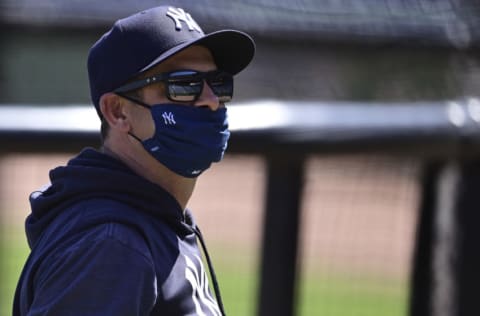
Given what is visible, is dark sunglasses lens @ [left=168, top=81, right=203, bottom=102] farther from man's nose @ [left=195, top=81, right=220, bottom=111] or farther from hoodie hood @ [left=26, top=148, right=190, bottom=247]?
hoodie hood @ [left=26, top=148, right=190, bottom=247]

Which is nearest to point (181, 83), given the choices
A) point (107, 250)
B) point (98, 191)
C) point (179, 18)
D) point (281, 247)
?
point (179, 18)

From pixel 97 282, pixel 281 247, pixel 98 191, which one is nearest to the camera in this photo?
pixel 97 282

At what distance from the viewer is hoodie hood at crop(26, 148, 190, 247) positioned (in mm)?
1666

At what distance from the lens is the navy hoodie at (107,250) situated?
1521 millimetres

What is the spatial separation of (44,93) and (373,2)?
3.34 ft

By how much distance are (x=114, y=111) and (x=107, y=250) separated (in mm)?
312

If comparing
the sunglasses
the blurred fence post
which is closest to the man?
the sunglasses

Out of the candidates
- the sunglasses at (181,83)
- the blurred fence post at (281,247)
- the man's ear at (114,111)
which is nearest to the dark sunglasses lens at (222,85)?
the sunglasses at (181,83)

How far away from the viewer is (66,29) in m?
2.90

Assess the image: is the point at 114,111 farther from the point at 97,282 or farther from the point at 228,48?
the point at 97,282

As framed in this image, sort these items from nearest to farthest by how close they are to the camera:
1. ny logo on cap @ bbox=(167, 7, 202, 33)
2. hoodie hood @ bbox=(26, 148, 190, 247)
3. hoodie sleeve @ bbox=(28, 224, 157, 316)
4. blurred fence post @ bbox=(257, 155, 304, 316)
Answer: hoodie sleeve @ bbox=(28, 224, 157, 316) < hoodie hood @ bbox=(26, 148, 190, 247) < ny logo on cap @ bbox=(167, 7, 202, 33) < blurred fence post @ bbox=(257, 155, 304, 316)

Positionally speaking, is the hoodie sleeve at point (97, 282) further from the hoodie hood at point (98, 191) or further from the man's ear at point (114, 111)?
the man's ear at point (114, 111)

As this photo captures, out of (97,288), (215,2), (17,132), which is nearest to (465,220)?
(215,2)

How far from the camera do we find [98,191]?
1.66 meters
